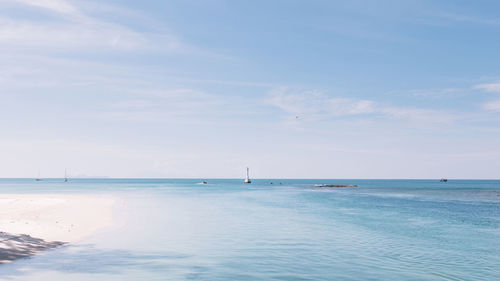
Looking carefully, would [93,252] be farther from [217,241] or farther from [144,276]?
[217,241]

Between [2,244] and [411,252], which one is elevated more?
[2,244]

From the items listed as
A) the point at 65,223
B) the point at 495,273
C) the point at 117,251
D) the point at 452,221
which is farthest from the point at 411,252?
the point at 65,223

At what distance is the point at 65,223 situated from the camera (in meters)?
32.3

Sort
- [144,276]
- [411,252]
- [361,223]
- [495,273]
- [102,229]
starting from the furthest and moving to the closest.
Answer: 1. [361,223]
2. [102,229]
3. [411,252]
4. [495,273]
5. [144,276]

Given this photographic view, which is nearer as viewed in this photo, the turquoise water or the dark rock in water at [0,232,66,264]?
the turquoise water

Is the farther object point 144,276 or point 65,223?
point 65,223

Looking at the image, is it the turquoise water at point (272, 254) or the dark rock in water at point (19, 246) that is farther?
the dark rock in water at point (19, 246)

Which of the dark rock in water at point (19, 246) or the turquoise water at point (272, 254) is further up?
the dark rock in water at point (19, 246)

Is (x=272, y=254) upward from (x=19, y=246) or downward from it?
downward

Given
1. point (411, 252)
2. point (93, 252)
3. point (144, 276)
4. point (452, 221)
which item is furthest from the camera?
point (452, 221)

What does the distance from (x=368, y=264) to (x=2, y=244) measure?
20881 mm

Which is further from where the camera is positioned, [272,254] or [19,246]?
[272,254]

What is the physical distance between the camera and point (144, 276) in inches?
673

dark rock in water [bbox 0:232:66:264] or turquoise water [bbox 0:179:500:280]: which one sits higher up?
dark rock in water [bbox 0:232:66:264]
